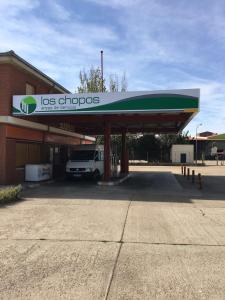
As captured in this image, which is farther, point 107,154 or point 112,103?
point 107,154

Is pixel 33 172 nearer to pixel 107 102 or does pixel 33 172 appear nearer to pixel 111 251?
pixel 107 102

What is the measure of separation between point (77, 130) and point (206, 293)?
2812 centimetres

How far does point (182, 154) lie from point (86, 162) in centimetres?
3459

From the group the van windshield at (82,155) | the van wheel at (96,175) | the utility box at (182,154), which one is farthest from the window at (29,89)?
the utility box at (182,154)

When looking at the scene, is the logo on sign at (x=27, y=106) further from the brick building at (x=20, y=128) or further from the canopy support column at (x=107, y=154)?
the canopy support column at (x=107, y=154)

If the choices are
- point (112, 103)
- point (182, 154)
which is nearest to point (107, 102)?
point (112, 103)

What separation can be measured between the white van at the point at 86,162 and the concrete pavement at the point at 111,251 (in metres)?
9.28

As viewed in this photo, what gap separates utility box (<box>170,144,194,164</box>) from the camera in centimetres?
5741

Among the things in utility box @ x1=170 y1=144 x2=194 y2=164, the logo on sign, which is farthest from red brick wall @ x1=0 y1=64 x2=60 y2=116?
utility box @ x1=170 y1=144 x2=194 y2=164

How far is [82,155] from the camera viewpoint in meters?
25.5

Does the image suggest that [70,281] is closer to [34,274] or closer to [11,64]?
[34,274]

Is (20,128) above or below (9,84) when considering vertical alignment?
below

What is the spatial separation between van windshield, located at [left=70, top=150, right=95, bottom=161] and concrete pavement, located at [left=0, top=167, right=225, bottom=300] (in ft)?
33.5

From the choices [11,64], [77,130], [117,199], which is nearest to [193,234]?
[117,199]
